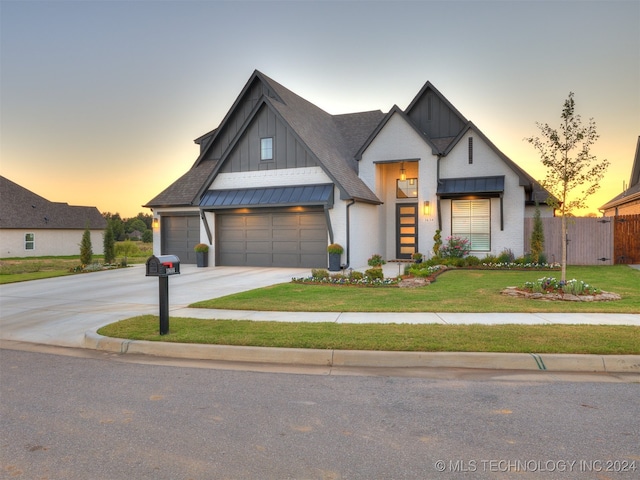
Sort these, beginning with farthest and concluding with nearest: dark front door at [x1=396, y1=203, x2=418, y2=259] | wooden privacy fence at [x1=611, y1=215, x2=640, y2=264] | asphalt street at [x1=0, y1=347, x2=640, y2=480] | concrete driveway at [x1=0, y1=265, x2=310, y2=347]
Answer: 1. dark front door at [x1=396, y1=203, x2=418, y2=259]
2. wooden privacy fence at [x1=611, y1=215, x2=640, y2=264]
3. concrete driveway at [x1=0, y1=265, x2=310, y2=347]
4. asphalt street at [x1=0, y1=347, x2=640, y2=480]

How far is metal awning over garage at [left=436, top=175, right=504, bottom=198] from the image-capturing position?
19.9m

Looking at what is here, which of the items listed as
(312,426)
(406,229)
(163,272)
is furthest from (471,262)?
(312,426)

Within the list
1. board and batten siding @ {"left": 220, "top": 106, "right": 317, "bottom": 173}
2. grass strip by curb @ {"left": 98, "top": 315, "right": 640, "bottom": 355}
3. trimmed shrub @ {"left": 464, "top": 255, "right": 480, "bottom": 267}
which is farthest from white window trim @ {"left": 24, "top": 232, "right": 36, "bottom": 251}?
trimmed shrub @ {"left": 464, "top": 255, "right": 480, "bottom": 267}

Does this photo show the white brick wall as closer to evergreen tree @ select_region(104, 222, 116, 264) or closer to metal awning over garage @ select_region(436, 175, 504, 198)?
evergreen tree @ select_region(104, 222, 116, 264)

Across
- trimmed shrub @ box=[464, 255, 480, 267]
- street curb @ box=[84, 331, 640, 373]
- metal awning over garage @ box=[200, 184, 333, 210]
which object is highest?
metal awning over garage @ box=[200, 184, 333, 210]

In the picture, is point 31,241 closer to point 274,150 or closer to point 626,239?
point 274,150

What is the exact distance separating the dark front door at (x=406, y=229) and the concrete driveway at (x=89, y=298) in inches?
300

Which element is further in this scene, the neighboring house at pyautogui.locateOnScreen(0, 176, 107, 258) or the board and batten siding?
the neighboring house at pyautogui.locateOnScreen(0, 176, 107, 258)

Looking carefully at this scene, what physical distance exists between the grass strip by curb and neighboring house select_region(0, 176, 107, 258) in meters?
33.0

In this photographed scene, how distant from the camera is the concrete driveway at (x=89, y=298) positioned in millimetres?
8352

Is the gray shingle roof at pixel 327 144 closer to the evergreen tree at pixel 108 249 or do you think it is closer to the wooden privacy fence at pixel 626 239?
the evergreen tree at pixel 108 249

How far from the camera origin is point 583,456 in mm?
3350

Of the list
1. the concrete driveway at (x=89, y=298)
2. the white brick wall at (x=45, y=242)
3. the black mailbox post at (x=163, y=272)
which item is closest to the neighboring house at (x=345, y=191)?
the concrete driveway at (x=89, y=298)

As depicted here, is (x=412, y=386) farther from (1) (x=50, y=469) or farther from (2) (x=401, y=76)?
(2) (x=401, y=76)
